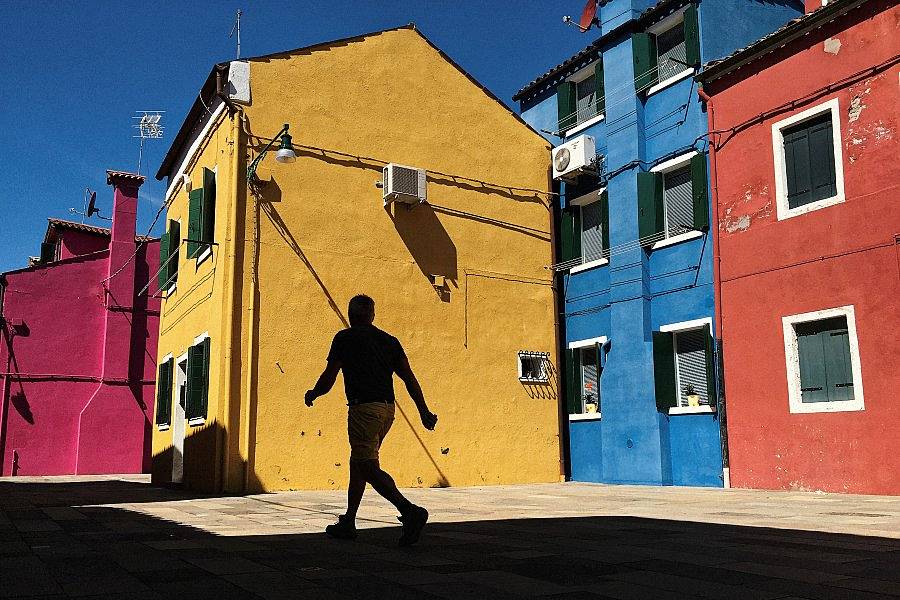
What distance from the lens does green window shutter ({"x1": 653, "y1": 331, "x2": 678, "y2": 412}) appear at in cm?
1330

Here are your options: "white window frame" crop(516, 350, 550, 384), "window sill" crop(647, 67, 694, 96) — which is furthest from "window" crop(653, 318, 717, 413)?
"window sill" crop(647, 67, 694, 96)

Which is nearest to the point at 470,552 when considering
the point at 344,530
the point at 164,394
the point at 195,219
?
the point at 344,530

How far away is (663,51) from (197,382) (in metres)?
10.2

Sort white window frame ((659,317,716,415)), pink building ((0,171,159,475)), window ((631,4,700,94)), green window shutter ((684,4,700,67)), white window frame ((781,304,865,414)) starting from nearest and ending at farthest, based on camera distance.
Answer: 1. white window frame ((781,304,865,414))
2. white window frame ((659,317,716,415))
3. green window shutter ((684,4,700,67))
4. window ((631,4,700,94))
5. pink building ((0,171,159,475))

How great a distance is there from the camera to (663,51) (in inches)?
589

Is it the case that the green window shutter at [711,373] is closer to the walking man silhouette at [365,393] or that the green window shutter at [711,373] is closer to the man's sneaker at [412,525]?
the walking man silhouette at [365,393]

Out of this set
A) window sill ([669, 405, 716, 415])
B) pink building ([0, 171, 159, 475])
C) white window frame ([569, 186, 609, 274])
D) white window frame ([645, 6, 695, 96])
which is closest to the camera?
window sill ([669, 405, 716, 415])

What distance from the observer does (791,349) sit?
11375mm

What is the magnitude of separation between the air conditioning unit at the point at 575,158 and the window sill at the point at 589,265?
5.66 ft

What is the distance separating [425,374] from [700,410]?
4.50m

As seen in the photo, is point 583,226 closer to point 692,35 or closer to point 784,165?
point 692,35

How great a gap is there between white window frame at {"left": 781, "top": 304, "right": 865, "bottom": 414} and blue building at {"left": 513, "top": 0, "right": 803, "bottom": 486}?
1325 millimetres

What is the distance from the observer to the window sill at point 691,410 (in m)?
12.6

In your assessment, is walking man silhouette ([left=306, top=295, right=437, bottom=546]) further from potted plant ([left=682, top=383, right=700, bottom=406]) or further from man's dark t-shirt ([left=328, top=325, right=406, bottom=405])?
potted plant ([left=682, top=383, right=700, bottom=406])
